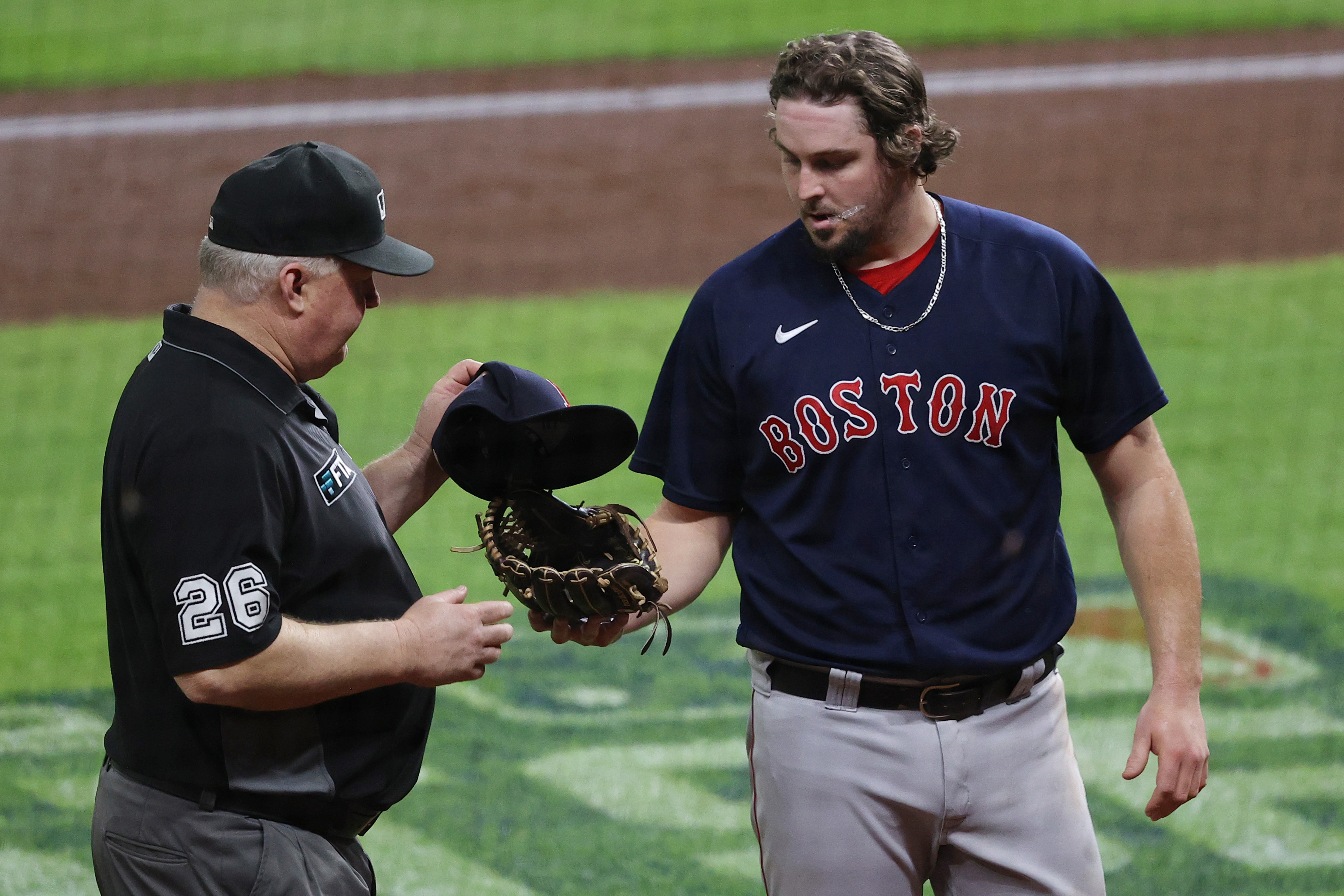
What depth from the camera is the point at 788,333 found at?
8.22 ft

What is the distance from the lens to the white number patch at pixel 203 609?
2.10 m

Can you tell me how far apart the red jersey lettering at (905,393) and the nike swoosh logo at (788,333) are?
0.16m

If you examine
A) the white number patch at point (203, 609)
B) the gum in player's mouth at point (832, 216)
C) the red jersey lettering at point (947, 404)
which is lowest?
the white number patch at point (203, 609)

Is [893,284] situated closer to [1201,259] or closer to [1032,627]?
[1032,627]

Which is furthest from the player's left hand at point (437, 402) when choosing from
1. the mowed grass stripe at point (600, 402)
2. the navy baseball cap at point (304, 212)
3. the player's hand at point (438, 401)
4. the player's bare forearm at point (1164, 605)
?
the mowed grass stripe at point (600, 402)

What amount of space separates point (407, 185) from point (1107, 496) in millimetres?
8515

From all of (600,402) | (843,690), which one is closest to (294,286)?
(843,690)

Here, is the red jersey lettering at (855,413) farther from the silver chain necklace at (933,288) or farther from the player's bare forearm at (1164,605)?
the player's bare forearm at (1164,605)

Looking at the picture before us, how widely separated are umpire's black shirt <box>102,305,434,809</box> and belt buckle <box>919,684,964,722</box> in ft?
2.61

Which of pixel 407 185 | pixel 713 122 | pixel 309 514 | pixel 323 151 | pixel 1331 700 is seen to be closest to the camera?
pixel 309 514

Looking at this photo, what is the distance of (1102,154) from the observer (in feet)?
34.7

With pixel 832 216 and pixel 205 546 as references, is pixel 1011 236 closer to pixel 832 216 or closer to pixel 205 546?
pixel 832 216

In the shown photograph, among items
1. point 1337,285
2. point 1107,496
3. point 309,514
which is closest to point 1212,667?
point 1107,496

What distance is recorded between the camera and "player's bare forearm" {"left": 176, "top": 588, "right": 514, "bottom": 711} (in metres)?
2.14
